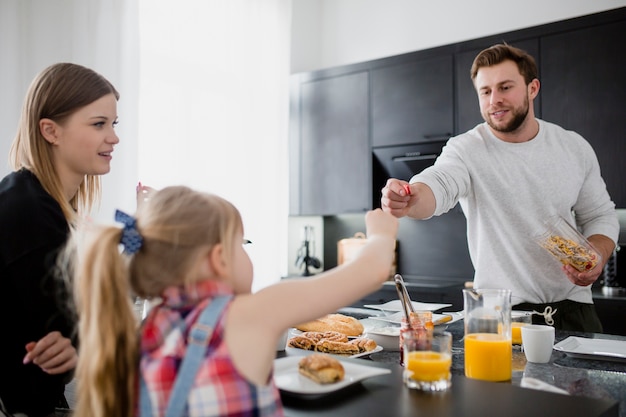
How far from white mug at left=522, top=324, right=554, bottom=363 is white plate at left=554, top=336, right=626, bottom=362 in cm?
10

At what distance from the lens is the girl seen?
0.87 metres

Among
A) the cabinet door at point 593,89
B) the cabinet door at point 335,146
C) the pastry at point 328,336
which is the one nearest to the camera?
the pastry at point 328,336

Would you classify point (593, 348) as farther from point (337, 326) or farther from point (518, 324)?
point (337, 326)

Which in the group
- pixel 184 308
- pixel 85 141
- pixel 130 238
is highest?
pixel 85 141

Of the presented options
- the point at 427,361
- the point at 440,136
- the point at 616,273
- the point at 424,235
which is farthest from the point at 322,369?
the point at 424,235

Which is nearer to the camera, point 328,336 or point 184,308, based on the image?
point 184,308

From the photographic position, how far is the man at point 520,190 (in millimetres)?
2182

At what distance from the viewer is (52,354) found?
123 cm

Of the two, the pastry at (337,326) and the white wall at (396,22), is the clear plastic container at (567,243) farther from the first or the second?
the white wall at (396,22)

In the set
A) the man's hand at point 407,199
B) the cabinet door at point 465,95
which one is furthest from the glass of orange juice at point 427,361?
the cabinet door at point 465,95

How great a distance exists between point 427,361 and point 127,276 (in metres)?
0.56

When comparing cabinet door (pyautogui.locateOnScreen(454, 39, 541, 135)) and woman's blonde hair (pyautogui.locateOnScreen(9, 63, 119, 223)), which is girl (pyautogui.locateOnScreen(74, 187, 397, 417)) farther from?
cabinet door (pyautogui.locateOnScreen(454, 39, 541, 135))

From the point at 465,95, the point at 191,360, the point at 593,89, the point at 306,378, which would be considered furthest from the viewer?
the point at 465,95

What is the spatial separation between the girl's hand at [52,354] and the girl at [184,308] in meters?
0.32
